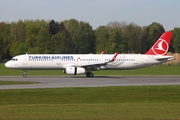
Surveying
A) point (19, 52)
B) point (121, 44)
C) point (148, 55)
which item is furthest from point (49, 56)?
point (121, 44)

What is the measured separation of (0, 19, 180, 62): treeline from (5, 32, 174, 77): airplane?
65.4 metres

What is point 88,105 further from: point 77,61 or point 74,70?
point 77,61

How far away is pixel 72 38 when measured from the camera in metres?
141

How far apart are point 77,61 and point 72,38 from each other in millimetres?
88645

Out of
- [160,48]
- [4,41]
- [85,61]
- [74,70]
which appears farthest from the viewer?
[4,41]

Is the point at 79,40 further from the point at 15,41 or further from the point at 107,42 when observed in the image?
the point at 15,41

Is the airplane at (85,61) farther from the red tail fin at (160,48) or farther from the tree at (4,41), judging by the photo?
the tree at (4,41)

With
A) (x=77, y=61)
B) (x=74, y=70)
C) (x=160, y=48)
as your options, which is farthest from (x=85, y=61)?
(x=160, y=48)

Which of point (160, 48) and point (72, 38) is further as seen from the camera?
point (72, 38)

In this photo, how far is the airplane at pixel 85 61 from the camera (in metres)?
51.3

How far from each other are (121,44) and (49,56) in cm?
8567

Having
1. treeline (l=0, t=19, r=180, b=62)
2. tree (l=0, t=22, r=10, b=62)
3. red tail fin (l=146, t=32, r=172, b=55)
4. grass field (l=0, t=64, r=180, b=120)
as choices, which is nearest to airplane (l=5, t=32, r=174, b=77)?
red tail fin (l=146, t=32, r=172, b=55)

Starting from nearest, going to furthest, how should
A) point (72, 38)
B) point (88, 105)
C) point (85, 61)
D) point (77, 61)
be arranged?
point (88, 105), point (77, 61), point (85, 61), point (72, 38)

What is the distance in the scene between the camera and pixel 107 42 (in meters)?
142
